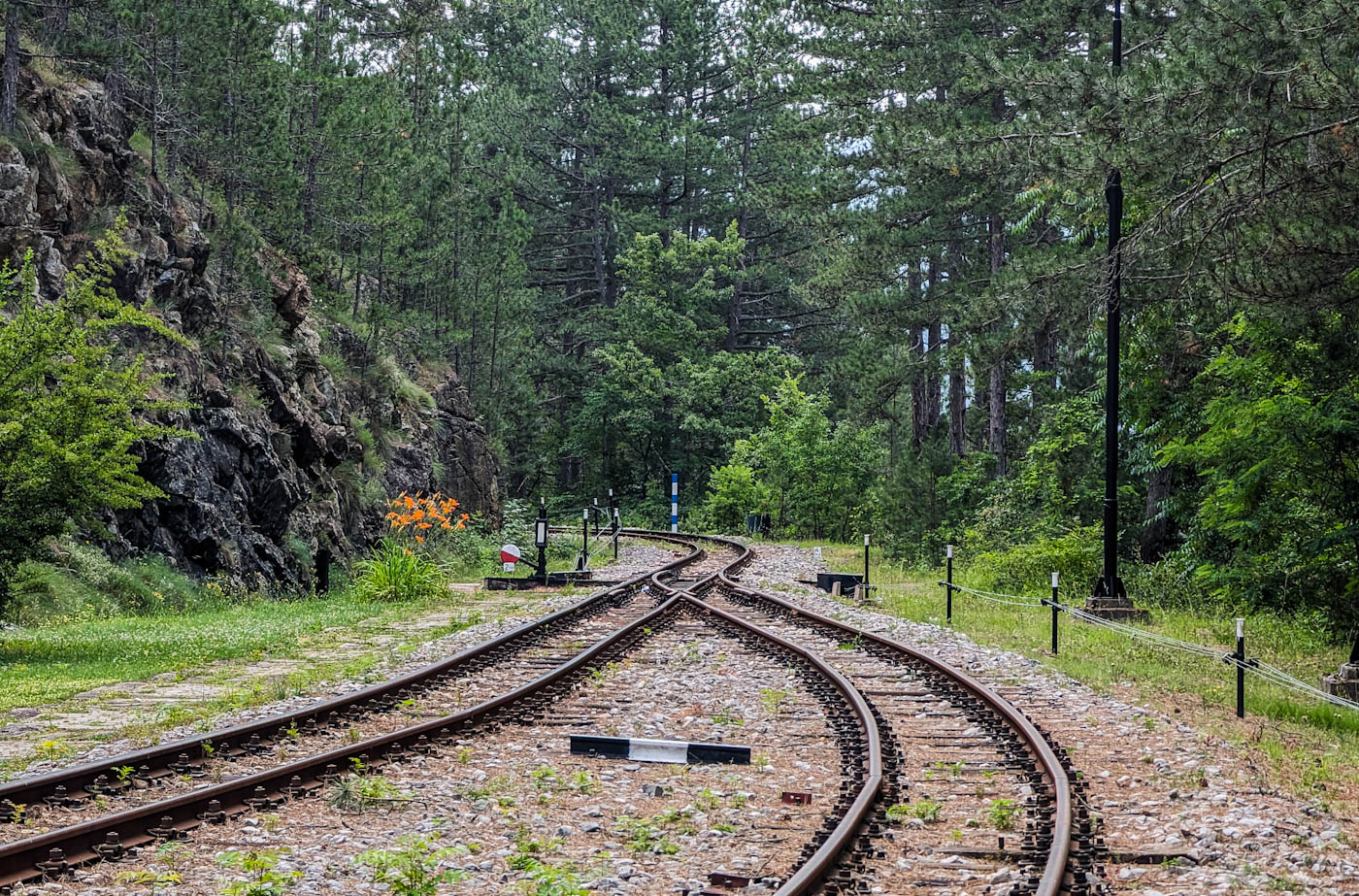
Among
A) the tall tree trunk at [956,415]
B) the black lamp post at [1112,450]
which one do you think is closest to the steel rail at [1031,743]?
the black lamp post at [1112,450]

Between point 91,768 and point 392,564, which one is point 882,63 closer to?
point 392,564

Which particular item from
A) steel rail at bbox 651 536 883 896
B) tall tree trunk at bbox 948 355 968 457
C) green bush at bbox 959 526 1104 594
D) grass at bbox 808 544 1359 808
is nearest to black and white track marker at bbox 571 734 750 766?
steel rail at bbox 651 536 883 896

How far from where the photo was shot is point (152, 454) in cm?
1838

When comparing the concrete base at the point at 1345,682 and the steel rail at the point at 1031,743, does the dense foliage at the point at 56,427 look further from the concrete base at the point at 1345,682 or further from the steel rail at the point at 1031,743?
the concrete base at the point at 1345,682

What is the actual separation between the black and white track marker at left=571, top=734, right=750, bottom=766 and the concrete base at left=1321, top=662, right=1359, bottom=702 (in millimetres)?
6153

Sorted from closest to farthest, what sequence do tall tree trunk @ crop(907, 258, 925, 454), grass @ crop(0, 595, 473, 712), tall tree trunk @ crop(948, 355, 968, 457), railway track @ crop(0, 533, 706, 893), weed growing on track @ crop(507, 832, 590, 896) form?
weed growing on track @ crop(507, 832, 590, 896), railway track @ crop(0, 533, 706, 893), grass @ crop(0, 595, 473, 712), tall tree trunk @ crop(907, 258, 925, 454), tall tree trunk @ crop(948, 355, 968, 457)

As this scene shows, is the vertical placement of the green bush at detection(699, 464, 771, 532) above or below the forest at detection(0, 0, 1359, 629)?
below

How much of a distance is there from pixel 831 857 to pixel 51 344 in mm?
10929

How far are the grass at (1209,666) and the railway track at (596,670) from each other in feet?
5.89

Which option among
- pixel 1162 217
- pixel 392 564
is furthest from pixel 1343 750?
pixel 392 564

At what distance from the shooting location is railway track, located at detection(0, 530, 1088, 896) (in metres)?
6.09

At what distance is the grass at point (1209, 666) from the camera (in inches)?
363

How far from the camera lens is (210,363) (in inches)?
850

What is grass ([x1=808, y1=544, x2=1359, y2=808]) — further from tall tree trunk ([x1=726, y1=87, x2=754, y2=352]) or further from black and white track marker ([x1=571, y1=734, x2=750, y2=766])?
tall tree trunk ([x1=726, y1=87, x2=754, y2=352])
